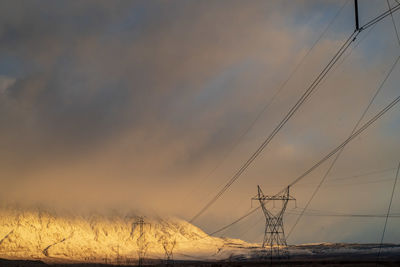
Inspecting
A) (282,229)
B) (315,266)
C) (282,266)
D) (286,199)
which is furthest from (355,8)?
(315,266)

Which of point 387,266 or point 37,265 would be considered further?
point 37,265

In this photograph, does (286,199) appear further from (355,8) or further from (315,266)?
(355,8)

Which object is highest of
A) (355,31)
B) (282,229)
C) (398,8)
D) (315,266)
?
(398,8)

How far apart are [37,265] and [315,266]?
410ft

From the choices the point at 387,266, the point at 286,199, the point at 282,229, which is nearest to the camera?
the point at 286,199

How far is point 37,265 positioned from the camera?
19638cm

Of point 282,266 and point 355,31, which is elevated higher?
point 355,31

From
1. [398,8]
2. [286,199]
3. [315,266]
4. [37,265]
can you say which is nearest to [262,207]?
[286,199]

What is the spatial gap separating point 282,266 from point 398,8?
3898 inches

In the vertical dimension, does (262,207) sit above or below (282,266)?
above

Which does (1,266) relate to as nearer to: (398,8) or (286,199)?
(286,199)

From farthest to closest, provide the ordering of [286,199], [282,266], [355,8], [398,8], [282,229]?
[282,266] < [282,229] < [286,199] < [398,8] < [355,8]

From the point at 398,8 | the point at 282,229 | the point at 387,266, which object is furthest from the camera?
the point at 387,266

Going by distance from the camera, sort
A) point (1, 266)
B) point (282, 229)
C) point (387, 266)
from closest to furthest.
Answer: point (282, 229) < point (387, 266) < point (1, 266)
